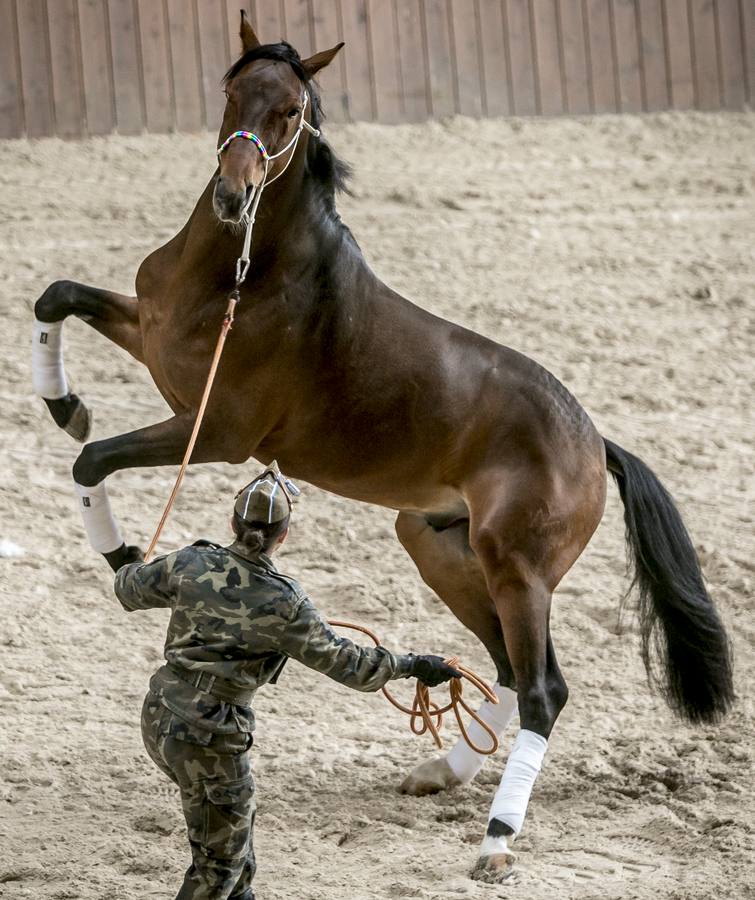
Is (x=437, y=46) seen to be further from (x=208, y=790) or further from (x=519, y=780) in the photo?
(x=208, y=790)

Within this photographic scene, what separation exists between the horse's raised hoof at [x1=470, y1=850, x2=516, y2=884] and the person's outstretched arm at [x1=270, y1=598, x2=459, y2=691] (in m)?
Answer: 1.14

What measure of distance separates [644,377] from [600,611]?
280cm

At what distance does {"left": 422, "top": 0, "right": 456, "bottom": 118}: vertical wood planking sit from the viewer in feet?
37.0

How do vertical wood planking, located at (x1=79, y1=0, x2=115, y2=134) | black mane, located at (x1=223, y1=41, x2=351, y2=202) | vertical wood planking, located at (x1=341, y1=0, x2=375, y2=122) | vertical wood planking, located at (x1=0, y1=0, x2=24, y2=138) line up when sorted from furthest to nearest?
vertical wood planking, located at (x1=341, y1=0, x2=375, y2=122), vertical wood planking, located at (x1=79, y1=0, x2=115, y2=134), vertical wood planking, located at (x1=0, y1=0, x2=24, y2=138), black mane, located at (x1=223, y1=41, x2=351, y2=202)

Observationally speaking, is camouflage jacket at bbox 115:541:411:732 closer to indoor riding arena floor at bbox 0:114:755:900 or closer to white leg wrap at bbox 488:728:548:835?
indoor riding arena floor at bbox 0:114:755:900

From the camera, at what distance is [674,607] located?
215 inches

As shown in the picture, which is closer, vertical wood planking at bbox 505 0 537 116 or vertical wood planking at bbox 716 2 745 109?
vertical wood planking at bbox 505 0 537 116

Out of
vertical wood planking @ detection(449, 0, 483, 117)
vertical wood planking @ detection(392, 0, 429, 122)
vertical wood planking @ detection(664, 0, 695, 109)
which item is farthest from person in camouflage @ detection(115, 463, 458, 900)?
vertical wood planking @ detection(664, 0, 695, 109)

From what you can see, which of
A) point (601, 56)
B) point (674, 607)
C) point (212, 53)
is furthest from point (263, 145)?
point (601, 56)

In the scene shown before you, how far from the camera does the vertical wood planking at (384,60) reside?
11.2 m

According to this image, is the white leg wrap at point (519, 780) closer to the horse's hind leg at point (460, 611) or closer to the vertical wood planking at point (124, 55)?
the horse's hind leg at point (460, 611)

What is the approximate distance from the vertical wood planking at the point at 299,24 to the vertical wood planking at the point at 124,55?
4.28 ft

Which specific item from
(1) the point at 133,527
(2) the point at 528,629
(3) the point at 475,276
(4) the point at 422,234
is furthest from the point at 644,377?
(2) the point at 528,629

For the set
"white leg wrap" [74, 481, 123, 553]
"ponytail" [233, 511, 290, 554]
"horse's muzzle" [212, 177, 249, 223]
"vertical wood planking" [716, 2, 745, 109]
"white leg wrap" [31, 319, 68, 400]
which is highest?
"vertical wood planking" [716, 2, 745, 109]
